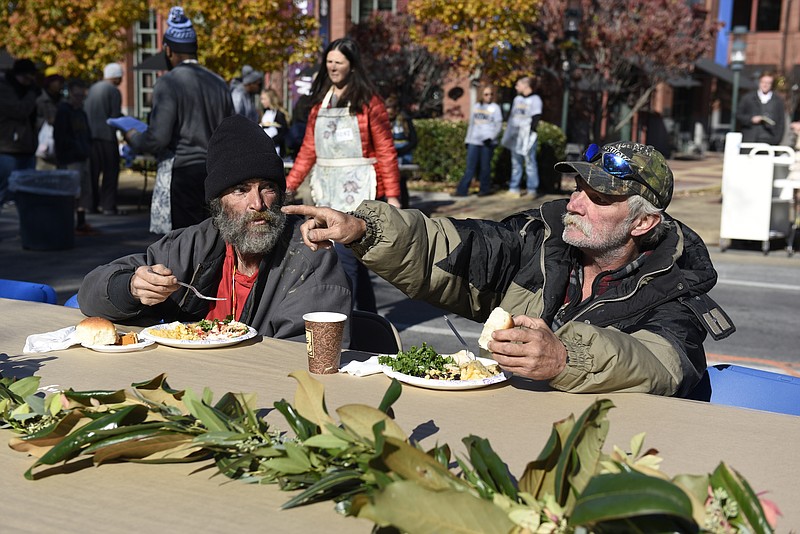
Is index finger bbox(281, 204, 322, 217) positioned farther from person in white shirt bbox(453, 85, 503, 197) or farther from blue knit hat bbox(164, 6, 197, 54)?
person in white shirt bbox(453, 85, 503, 197)

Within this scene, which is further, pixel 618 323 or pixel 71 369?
pixel 618 323

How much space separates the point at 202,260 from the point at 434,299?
90 centimetres

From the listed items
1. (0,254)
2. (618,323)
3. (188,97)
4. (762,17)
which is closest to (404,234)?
(618,323)

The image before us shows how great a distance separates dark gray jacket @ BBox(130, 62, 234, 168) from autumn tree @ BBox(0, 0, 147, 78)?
41.3 ft

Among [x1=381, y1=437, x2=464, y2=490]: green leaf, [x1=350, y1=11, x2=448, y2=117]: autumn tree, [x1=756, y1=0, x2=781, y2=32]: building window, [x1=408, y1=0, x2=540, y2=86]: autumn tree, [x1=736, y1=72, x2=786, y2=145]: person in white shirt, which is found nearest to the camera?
[x1=381, y1=437, x2=464, y2=490]: green leaf

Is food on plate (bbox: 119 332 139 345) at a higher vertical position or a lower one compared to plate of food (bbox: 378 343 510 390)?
Answer: lower

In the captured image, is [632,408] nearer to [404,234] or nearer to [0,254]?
[404,234]

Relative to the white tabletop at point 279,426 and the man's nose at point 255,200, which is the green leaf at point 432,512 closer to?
the white tabletop at point 279,426

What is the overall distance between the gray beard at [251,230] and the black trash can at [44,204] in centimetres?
689

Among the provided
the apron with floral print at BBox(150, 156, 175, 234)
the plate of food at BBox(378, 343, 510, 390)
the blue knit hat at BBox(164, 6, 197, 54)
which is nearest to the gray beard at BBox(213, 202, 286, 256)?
the plate of food at BBox(378, 343, 510, 390)

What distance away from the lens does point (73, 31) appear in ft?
60.7

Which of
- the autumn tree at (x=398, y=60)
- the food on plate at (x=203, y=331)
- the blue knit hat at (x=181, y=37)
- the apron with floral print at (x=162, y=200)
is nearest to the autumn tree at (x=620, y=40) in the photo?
the autumn tree at (x=398, y=60)

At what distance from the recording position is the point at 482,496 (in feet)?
5.47

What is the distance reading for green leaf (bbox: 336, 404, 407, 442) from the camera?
1.78 metres
